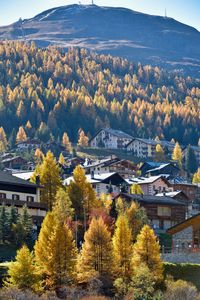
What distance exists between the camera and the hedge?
72062mm

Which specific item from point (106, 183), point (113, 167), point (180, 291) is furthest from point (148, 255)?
point (113, 167)

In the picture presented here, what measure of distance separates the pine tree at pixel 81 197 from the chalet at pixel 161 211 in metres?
13.3

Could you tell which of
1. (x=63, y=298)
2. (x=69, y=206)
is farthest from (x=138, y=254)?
(x=69, y=206)

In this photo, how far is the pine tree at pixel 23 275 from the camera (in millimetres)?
64688

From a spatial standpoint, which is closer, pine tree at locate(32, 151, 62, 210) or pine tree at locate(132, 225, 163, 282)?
pine tree at locate(132, 225, 163, 282)

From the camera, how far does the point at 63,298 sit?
210 feet

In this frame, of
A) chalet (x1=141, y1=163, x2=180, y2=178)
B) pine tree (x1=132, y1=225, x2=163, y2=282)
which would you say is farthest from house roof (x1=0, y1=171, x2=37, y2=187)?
chalet (x1=141, y1=163, x2=180, y2=178)

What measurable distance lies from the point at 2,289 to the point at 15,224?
17905mm

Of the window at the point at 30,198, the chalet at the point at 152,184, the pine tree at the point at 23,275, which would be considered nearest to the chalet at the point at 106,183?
the chalet at the point at 152,184

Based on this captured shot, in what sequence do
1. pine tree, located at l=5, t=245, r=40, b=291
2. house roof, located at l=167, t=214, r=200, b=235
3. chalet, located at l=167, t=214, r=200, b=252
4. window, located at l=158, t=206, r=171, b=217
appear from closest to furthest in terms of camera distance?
pine tree, located at l=5, t=245, r=40, b=291, chalet, located at l=167, t=214, r=200, b=252, house roof, located at l=167, t=214, r=200, b=235, window, located at l=158, t=206, r=171, b=217

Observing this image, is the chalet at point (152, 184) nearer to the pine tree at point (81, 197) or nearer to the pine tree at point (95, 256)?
the pine tree at point (81, 197)

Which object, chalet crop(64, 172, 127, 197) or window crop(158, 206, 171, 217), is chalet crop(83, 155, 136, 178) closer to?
chalet crop(64, 172, 127, 197)

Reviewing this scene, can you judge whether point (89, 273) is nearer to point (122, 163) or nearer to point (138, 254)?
point (138, 254)

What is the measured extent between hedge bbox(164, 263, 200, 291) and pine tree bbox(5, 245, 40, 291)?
42.5 feet
